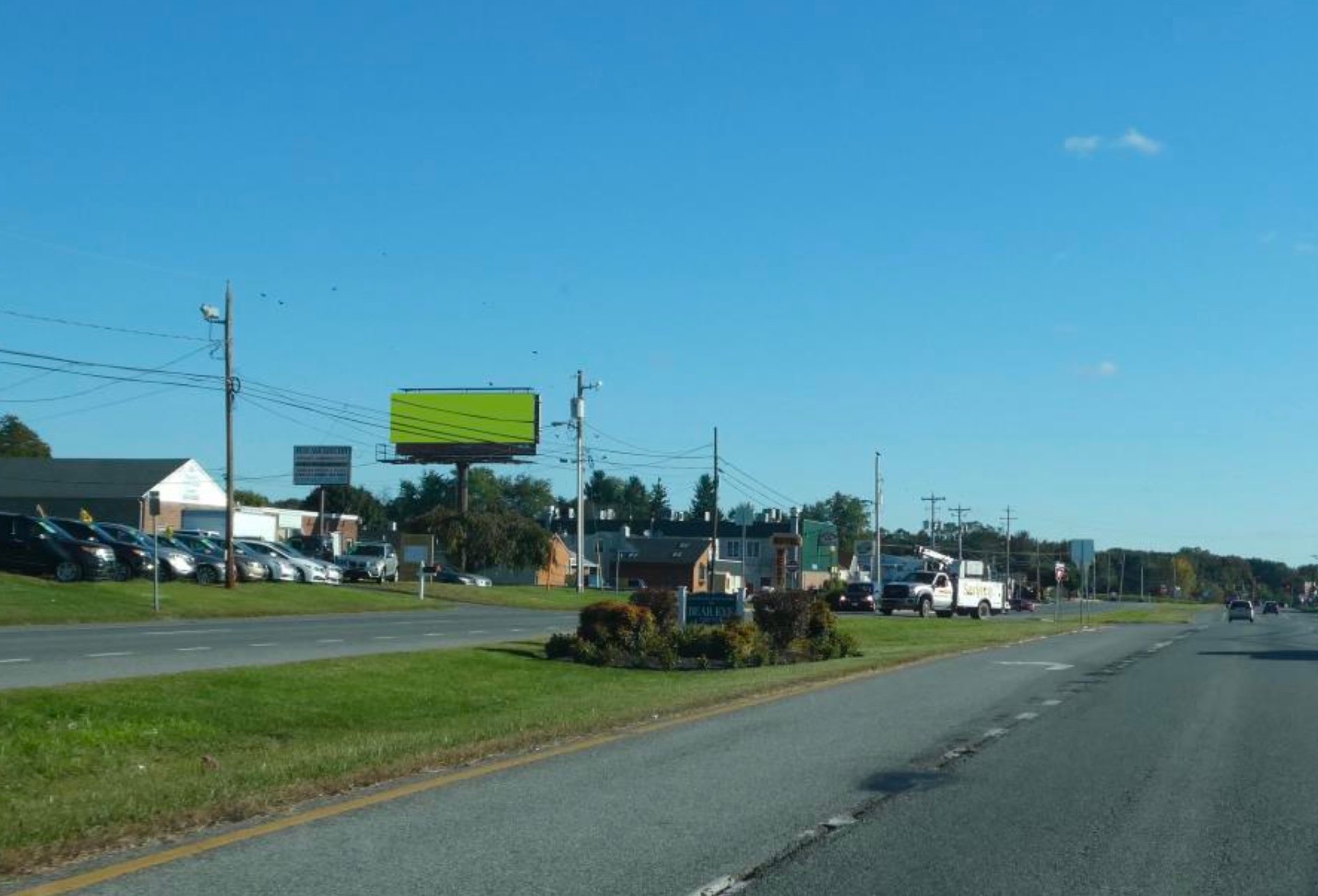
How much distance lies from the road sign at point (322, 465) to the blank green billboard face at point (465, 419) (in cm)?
382

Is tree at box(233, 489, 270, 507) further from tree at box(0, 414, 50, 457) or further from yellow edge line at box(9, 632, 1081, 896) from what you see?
yellow edge line at box(9, 632, 1081, 896)

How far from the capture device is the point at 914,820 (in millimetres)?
10203

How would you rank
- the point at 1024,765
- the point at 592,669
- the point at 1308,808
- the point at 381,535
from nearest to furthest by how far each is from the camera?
the point at 1308,808 < the point at 1024,765 < the point at 592,669 < the point at 381,535

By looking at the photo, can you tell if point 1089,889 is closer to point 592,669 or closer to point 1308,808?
point 1308,808

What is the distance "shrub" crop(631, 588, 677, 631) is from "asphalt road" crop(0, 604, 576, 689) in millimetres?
3189

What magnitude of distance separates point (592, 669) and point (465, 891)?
17.1 meters

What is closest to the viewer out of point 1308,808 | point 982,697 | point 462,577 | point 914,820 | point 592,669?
point 914,820

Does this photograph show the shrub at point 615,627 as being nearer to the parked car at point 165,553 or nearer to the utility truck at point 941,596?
the parked car at point 165,553

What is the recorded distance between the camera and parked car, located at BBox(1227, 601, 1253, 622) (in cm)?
8127

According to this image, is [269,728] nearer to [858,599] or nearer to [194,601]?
[194,601]

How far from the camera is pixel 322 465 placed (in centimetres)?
9269

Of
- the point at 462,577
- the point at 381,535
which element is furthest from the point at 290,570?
the point at 381,535

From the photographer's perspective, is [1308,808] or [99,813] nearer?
[99,813]

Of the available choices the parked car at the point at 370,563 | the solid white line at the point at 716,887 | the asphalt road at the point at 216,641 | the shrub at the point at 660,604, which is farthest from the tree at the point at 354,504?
the solid white line at the point at 716,887
